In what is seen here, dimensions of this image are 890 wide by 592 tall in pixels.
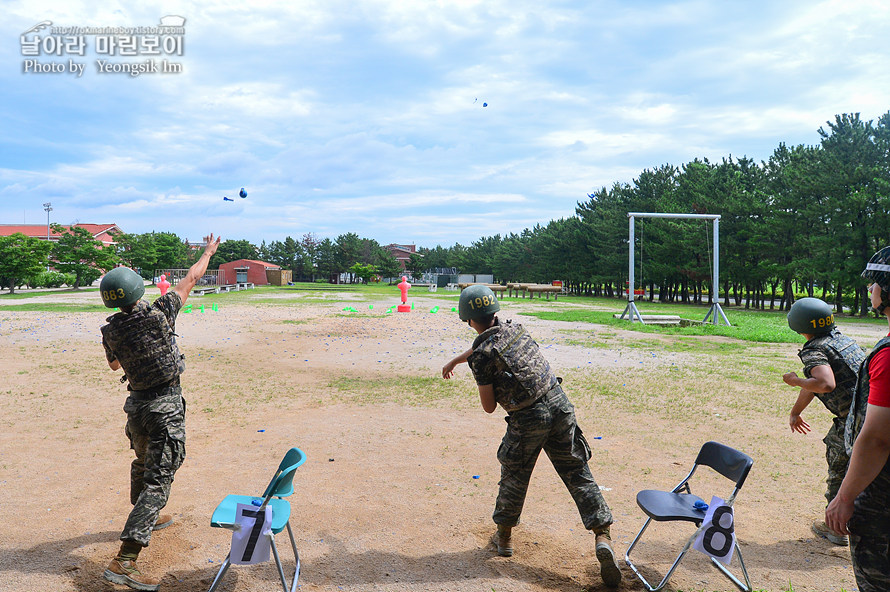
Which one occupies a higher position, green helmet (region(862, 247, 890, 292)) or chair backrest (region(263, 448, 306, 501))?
green helmet (region(862, 247, 890, 292))

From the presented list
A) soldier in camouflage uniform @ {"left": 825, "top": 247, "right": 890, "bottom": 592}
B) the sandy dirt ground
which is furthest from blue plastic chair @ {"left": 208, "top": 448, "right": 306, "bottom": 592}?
soldier in camouflage uniform @ {"left": 825, "top": 247, "right": 890, "bottom": 592}

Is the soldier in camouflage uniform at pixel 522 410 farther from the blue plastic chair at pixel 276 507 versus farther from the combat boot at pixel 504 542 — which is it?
the blue plastic chair at pixel 276 507

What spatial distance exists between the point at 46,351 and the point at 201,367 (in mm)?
4556

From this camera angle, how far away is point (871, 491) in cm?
221

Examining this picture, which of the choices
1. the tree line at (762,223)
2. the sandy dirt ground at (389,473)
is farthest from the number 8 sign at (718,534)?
the tree line at (762,223)

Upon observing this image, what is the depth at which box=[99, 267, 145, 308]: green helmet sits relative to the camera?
376 centimetres

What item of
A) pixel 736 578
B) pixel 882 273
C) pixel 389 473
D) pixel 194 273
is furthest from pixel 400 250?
pixel 882 273

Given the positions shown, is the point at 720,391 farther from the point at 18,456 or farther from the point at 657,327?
the point at 657,327

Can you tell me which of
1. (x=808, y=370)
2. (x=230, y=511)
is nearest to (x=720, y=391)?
(x=808, y=370)

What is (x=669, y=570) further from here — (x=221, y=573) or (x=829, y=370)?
(x=221, y=573)

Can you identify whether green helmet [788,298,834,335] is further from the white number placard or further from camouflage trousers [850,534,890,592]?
the white number placard

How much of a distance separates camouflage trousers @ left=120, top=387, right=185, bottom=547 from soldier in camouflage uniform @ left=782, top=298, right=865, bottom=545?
4064 mm

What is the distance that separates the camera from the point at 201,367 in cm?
1125

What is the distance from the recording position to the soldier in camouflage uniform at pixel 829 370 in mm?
3787
